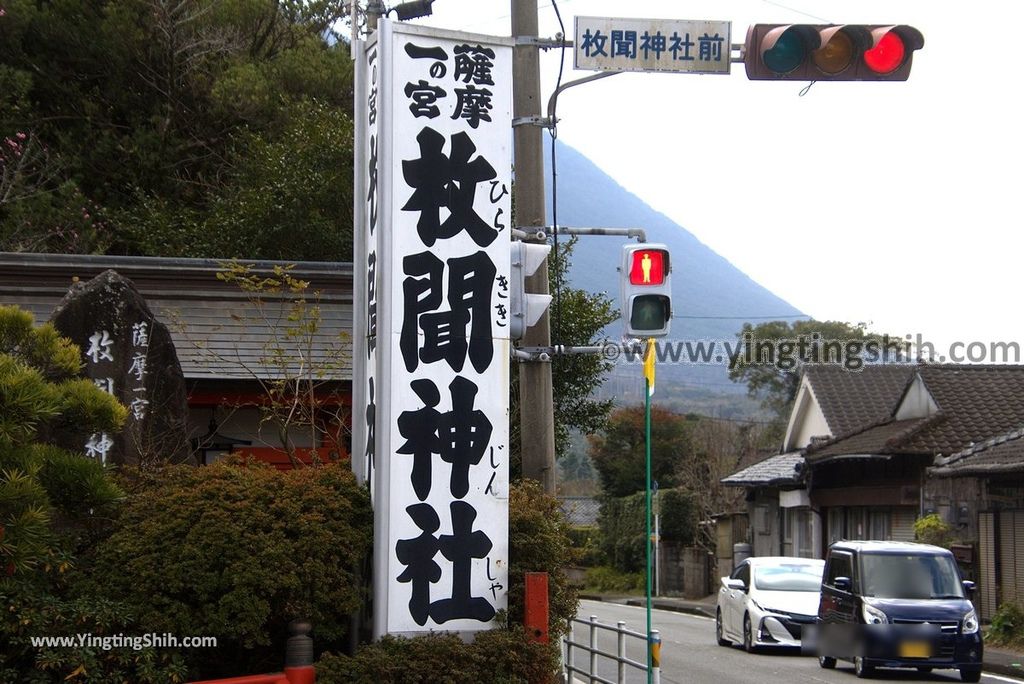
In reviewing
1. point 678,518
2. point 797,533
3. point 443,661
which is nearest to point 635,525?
point 678,518

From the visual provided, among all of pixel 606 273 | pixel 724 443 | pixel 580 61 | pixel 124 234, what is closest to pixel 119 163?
pixel 124 234

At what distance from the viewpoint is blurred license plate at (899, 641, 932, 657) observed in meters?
16.0

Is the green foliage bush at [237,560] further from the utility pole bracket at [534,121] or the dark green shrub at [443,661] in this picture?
the utility pole bracket at [534,121]

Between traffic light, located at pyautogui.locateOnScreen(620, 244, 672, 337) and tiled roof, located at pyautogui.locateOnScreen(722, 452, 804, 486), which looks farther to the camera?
tiled roof, located at pyautogui.locateOnScreen(722, 452, 804, 486)

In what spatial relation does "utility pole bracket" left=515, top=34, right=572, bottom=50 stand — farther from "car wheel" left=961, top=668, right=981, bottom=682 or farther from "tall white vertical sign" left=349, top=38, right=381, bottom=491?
"car wheel" left=961, top=668, right=981, bottom=682

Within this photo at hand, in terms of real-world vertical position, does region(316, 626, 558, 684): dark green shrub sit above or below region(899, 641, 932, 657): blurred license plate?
above

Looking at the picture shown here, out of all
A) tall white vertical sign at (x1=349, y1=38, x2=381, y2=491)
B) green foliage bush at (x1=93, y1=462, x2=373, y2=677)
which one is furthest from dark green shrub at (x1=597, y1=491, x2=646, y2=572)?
green foliage bush at (x1=93, y1=462, x2=373, y2=677)

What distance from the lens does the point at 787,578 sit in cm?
2070

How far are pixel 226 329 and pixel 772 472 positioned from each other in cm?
2451

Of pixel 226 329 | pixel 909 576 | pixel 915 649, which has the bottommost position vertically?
pixel 915 649

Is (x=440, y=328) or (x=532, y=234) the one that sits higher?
(x=532, y=234)

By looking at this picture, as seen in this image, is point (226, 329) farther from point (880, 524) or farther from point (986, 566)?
point (880, 524)

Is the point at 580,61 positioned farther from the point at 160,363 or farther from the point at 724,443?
the point at 724,443

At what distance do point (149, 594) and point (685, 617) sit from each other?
2586 cm
